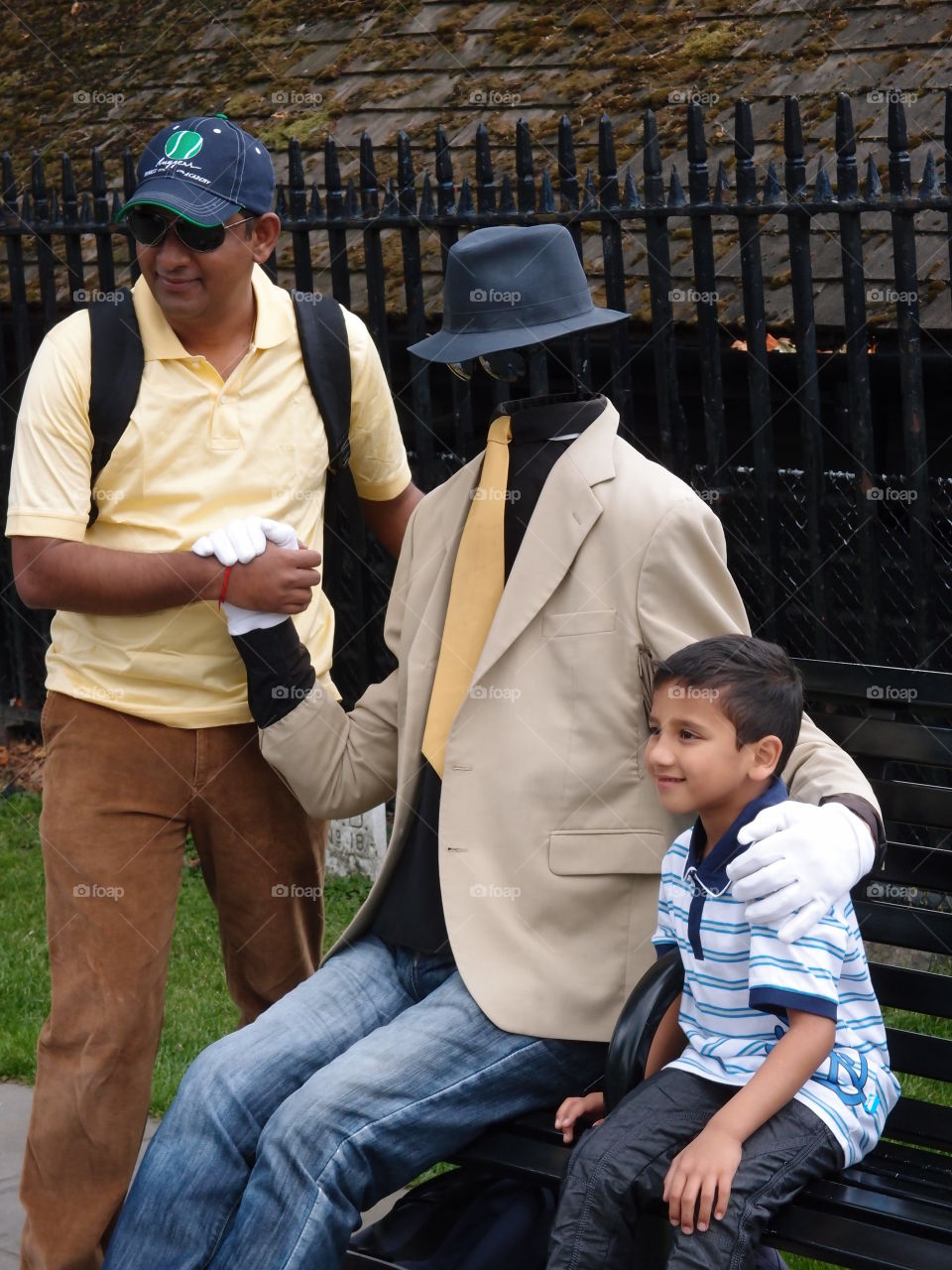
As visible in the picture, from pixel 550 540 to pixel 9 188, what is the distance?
14.0 feet

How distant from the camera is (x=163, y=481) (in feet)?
10.2

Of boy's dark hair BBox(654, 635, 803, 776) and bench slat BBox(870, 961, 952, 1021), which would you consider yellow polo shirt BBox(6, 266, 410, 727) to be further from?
bench slat BBox(870, 961, 952, 1021)

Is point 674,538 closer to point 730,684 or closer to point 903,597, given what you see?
point 730,684

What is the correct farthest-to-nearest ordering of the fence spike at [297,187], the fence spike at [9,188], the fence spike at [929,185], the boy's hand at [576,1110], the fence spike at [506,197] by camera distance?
the fence spike at [9,188]
the fence spike at [297,187]
the fence spike at [506,197]
the fence spike at [929,185]
the boy's hand at [576,1110]

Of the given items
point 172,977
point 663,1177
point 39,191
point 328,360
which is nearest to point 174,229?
point 328,360

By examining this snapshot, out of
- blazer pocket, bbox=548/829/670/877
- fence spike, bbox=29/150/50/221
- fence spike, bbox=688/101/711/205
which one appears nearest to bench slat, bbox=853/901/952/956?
blazer pocket, bbox=548/829/670/877

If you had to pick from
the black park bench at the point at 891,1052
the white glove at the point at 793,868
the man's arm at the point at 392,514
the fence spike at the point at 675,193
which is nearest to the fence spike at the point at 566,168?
the fence spike at the point at 675,193

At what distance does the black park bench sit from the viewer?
233 centimetres

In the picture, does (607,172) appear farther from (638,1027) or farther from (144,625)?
(638,1027)

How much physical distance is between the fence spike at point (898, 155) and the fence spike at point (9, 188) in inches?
133

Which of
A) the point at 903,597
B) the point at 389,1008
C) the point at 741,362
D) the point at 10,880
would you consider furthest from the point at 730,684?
the point at 10,880

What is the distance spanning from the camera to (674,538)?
273 centimetres

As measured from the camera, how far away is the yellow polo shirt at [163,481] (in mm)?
3051

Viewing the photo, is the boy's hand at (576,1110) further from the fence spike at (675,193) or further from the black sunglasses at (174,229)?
the fence spike at (675,193)
